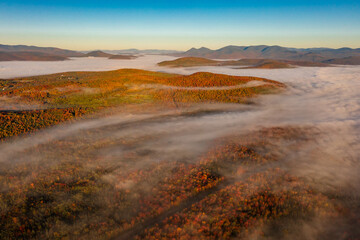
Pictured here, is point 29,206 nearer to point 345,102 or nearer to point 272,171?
point 272,171

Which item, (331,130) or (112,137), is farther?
(331,130)

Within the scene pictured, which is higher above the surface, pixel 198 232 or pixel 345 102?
pixel 345 102

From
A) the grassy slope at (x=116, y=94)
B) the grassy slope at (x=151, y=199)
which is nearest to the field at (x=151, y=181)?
the grassy slope at (x=151, y=199)

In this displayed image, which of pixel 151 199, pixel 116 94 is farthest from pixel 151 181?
pixel 116 94

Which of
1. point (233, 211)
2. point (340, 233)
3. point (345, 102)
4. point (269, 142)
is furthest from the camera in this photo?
point (345, 102)

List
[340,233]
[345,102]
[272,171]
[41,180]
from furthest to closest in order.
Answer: [345,102], [272,171], [41,180], [340,233]

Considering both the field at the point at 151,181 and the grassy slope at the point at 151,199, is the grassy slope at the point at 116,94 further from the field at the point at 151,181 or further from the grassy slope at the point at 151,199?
the grassy slope at the point at 151,199

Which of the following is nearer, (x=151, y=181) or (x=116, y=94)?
(x=151, y=181)

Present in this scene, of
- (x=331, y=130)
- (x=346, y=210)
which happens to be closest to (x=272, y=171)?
(x=346, y=210)

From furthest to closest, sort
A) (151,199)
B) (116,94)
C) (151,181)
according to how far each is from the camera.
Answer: (116,94)
(151,181)
(151,199)

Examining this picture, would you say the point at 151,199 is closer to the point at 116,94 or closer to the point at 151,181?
the point at 151,181

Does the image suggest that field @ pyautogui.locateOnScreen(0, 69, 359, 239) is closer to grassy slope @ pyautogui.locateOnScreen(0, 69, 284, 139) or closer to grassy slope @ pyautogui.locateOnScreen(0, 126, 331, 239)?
grassy slope @ pyautogui.locateOnScreen(0, 126, 331, 239)
